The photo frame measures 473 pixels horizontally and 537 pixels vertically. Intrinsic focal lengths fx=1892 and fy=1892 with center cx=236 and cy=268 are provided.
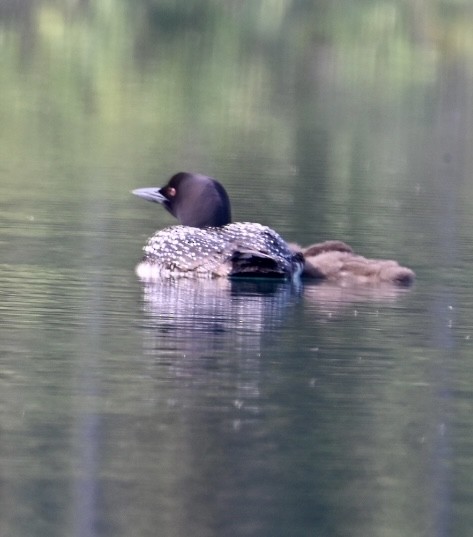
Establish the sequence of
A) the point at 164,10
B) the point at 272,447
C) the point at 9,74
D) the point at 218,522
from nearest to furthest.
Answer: the point at 218,522 → the point at 272,447 → the point at 9,74 → the point at 164,10

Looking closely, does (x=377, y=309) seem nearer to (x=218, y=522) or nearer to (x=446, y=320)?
(x=446, y=320)

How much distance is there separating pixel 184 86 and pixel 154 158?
8.76 meters

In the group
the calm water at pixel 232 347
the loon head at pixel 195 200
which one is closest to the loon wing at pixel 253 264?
the calm water at pixel 232 347

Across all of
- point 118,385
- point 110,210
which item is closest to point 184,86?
point 110,210

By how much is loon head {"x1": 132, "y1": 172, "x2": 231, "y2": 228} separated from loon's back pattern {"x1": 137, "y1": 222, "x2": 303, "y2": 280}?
509 mm

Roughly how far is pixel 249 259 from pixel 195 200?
1138mm

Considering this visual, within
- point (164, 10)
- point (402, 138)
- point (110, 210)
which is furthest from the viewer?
point (164, 10)

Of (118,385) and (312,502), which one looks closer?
(312,502)

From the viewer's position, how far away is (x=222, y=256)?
1196cm

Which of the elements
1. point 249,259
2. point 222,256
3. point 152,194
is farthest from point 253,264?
point 152,194

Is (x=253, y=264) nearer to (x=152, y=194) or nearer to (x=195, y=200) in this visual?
(x=195, y=200)

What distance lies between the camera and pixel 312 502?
6.56m

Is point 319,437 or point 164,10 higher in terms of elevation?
point 164,10

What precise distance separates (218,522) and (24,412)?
159 centimetres
